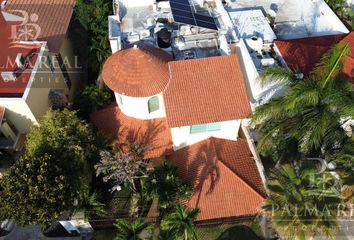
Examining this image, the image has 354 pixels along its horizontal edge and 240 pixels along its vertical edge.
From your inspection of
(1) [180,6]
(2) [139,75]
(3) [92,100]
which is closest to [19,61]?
(3) [92,100]

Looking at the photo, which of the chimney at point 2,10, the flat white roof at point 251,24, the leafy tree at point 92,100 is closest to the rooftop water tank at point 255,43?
the flat white roof at point 251,24

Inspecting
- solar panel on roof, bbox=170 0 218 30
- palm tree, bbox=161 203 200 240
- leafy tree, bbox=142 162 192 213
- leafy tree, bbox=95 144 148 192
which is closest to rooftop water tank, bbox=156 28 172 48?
solar panel on roof, bbox=170 0 218 30

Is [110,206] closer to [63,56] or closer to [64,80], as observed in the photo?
[64,80]

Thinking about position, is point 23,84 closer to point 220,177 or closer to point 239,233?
point 220,177

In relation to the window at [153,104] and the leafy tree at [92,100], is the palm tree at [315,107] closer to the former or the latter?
the window at [153,104]

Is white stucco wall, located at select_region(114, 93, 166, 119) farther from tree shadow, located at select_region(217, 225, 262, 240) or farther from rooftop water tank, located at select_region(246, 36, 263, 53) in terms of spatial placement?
tree shadow, located at select_region(217, 225, 262, 240)
